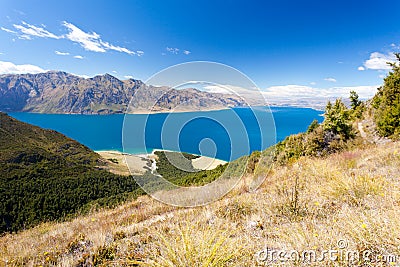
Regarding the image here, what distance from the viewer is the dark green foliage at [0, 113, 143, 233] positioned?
146 feet

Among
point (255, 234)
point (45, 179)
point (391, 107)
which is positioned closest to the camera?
point (255, 234)

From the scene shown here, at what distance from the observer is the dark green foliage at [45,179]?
1754 inches

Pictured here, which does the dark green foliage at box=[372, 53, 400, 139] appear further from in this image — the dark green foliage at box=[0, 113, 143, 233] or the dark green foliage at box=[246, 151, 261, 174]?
the dark green foliage at box=[0, 113, 143, 233]

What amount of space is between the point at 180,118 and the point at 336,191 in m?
3.39

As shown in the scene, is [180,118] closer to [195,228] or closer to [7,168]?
[195,228]

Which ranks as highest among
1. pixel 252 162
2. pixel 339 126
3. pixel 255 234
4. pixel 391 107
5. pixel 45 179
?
pixel 391 107

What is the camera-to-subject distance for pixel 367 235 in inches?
85.9

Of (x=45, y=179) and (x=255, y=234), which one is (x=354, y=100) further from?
(x=45, y=179)

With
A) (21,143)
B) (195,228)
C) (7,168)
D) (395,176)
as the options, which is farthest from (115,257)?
(21,143)

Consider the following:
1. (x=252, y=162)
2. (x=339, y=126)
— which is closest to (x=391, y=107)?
(x=339, y=126)

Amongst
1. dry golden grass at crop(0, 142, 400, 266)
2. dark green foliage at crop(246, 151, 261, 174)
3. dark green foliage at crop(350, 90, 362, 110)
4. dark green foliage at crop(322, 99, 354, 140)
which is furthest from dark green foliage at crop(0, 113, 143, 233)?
dark green foliage at crop(350, 90, 362, 110)

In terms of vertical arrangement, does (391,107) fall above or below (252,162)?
above

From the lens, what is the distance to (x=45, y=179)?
223 ft

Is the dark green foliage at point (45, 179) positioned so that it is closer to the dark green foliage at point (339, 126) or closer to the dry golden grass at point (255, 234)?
the dry golden grass at point (255, 234)
